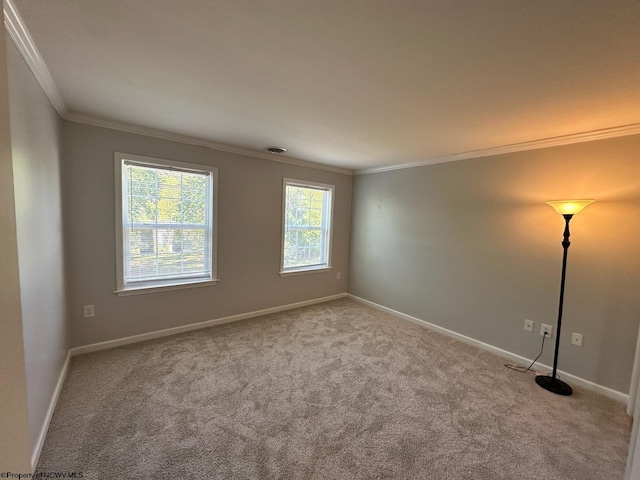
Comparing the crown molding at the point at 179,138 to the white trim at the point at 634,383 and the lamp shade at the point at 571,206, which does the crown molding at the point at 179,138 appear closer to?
the lamp shade at the point at 571,206

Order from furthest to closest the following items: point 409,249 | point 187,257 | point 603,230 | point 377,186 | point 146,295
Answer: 1. point 377,186
2. point 409,249
3. point 187,257
4. point 146,295
5. point 603,230

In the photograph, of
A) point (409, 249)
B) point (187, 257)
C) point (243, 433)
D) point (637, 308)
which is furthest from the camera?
point (409, 249)

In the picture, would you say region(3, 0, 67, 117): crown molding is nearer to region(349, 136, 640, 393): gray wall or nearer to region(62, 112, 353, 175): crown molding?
region(62, 112, 353, 175): crown molding

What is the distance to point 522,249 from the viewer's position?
2.74 m

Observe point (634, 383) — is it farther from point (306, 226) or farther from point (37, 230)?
point (37, 230)

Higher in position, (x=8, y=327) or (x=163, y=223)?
(x=163, y=223)

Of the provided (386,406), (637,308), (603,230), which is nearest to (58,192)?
(386,406)

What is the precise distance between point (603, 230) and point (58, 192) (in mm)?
4666

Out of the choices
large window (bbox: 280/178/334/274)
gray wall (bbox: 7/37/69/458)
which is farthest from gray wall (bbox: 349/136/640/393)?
gray wall (bbox: 7/37/69/458)

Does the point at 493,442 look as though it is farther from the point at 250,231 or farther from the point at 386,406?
the point at 250,231

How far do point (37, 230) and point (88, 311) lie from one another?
1310 millimetres

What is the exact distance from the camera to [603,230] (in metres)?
2.30

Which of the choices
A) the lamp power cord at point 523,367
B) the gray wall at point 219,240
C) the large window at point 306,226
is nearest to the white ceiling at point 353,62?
the gray wall at point 219,240

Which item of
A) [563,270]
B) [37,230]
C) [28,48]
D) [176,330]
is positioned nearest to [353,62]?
[28,48]
